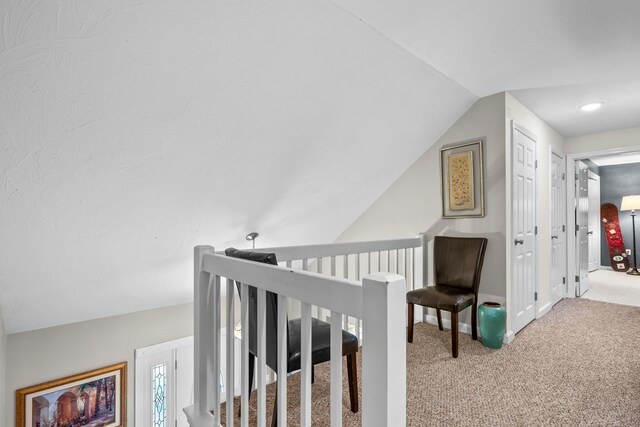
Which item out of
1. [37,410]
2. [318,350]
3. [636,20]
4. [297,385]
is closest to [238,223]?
[297,385]

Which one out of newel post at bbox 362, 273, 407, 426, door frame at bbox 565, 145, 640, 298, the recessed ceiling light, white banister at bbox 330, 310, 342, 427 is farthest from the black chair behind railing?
door frame at bbox 565, 145, 640, 298

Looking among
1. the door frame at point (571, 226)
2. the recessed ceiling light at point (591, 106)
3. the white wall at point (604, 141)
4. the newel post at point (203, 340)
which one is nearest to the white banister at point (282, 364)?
the newel post at point (203, 340)

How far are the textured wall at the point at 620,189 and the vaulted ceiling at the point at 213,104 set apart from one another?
15.5ft

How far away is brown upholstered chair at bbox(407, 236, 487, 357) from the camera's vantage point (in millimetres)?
2504

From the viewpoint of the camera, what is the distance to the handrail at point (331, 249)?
6.82 ft

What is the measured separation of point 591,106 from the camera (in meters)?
3.14

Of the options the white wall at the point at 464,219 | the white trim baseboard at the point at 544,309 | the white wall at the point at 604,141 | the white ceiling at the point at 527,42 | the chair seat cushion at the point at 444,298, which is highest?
the white ceiling at the point at 527,42

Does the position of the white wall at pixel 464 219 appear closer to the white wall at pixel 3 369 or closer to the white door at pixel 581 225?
the white door at pixel 581 225

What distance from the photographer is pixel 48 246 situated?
2.09 meters

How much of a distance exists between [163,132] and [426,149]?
8.08ft

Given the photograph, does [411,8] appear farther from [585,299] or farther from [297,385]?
[585,299]

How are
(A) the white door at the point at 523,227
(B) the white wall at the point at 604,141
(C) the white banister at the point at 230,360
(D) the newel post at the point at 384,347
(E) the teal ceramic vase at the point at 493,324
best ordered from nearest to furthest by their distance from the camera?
1. (D) the newel post at the point at 384,347
2. (C) the white banister at the point at 230,360
3. (E) the teal ceramic vase at the point at 493,324
4. (A) the white door at the point at 523,227
5. (B) the white wall at the point at 604,141

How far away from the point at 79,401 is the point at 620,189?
935 centimetres

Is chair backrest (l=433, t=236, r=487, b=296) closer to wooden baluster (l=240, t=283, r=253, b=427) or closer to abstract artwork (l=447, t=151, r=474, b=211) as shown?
abstract artwork (l=447, t=151, r=474, b=211)
